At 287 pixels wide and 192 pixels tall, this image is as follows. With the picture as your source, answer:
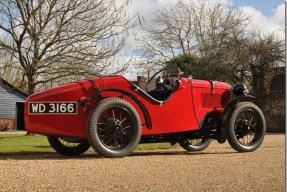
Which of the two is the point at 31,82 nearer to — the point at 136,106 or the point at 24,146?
the point at 24,146

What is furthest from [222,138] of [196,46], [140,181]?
[196,46]

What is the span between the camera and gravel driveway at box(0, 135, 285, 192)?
563 cm

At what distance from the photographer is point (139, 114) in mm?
9281

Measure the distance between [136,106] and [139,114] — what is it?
0.15 m

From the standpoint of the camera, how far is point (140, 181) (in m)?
6.01

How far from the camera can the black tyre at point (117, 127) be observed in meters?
8.86

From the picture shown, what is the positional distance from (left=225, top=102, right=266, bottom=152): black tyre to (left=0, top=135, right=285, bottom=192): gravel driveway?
109 cm

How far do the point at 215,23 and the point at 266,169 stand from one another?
33.0m

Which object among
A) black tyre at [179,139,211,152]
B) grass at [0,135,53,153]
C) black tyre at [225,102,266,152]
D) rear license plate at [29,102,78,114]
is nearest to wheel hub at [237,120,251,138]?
black tyre at [225,102,266,152]

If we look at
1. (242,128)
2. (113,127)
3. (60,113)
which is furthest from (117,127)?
(242,128)

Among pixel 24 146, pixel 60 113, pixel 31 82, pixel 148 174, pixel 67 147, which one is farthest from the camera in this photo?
pixel 31 82

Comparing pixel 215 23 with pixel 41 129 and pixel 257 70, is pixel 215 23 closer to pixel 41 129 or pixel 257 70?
pixel 257 70

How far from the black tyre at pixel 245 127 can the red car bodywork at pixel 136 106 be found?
0.51 m

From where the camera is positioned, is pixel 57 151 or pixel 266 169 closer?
pixel 266 169
